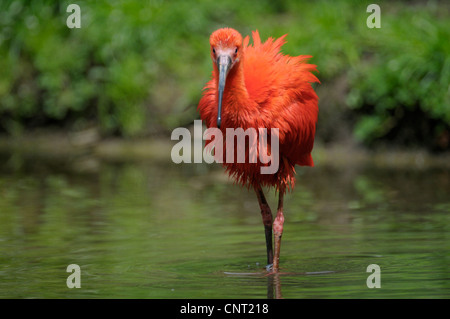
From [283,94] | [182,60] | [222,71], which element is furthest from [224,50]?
[182,60]

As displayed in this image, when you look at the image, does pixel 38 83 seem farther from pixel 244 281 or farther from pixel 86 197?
pixel 244 281

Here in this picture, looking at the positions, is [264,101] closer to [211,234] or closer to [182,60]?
[211,234]

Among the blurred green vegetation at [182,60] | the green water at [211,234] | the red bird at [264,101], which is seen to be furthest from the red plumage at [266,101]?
the blurred green vegetation at [182,60]

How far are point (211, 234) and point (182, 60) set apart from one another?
6.60 metres

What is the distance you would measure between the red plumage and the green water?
2.35ft

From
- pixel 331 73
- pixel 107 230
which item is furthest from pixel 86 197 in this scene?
pixel 331 73

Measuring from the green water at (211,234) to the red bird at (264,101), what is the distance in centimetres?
48

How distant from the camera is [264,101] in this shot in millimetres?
6164

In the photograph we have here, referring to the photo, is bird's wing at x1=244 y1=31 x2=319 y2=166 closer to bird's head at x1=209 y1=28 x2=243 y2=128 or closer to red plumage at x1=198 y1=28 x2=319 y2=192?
red plumage at x1=198 y1=28 x2=319 y2=192

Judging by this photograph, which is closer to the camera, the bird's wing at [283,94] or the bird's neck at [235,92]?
the bird's neck at [235,92]

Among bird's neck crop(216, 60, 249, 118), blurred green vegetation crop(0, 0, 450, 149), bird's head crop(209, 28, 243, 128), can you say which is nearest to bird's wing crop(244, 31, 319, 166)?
bird's neck crop(216, 60, 249, 118)

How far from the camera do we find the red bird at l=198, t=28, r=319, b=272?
584 centimetres

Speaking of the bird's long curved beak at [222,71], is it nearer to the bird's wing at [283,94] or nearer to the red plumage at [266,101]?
the red plumage at [266,101]

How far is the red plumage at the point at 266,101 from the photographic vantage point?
5.92 meters
